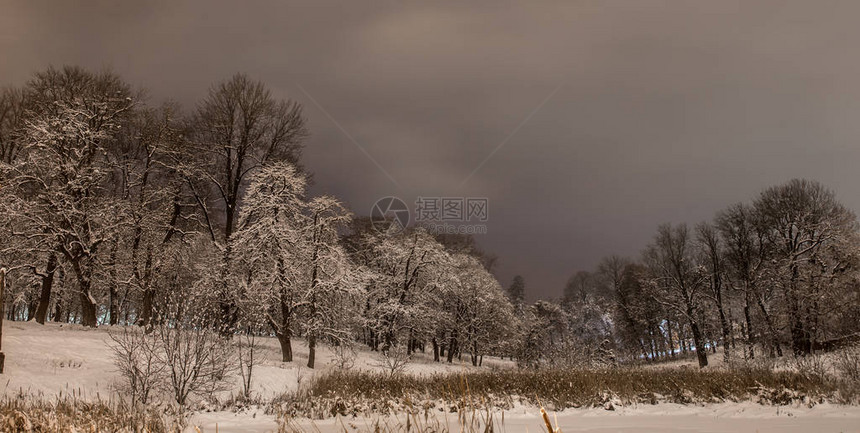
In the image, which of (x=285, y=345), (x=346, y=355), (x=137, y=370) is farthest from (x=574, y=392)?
(x=346, y=355)

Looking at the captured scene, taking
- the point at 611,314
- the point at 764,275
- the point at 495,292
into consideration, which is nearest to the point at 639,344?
the point at 611,314

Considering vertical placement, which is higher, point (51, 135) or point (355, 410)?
point (51, 135)

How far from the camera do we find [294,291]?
22.5 metres

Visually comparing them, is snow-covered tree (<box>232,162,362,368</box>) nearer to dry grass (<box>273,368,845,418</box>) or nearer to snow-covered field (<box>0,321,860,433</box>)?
snow-covered field (<box>0,321,860,433</box>)

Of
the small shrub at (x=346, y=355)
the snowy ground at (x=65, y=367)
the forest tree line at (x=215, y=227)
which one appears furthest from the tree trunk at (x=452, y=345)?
the snowy ground at (x=65, y=367)

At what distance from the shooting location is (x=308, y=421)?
10.9 meters

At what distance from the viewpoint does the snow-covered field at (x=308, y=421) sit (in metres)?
8.81

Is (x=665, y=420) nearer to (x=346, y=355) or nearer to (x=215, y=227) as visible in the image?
(x=346, y=355)

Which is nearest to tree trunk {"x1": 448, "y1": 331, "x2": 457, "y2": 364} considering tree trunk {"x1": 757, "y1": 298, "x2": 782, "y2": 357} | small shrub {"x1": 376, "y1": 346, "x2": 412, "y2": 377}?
small shrub {"x1": 376, "y1": 346, "x2": 412, "y2": 377}

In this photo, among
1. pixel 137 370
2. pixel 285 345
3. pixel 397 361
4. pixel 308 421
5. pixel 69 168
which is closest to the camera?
pixel 308 421

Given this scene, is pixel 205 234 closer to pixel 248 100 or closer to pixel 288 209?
pixel 288 209

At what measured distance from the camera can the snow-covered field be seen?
8812mm

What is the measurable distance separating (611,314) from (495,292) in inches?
585

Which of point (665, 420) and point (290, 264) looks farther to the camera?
point (290, 264)
